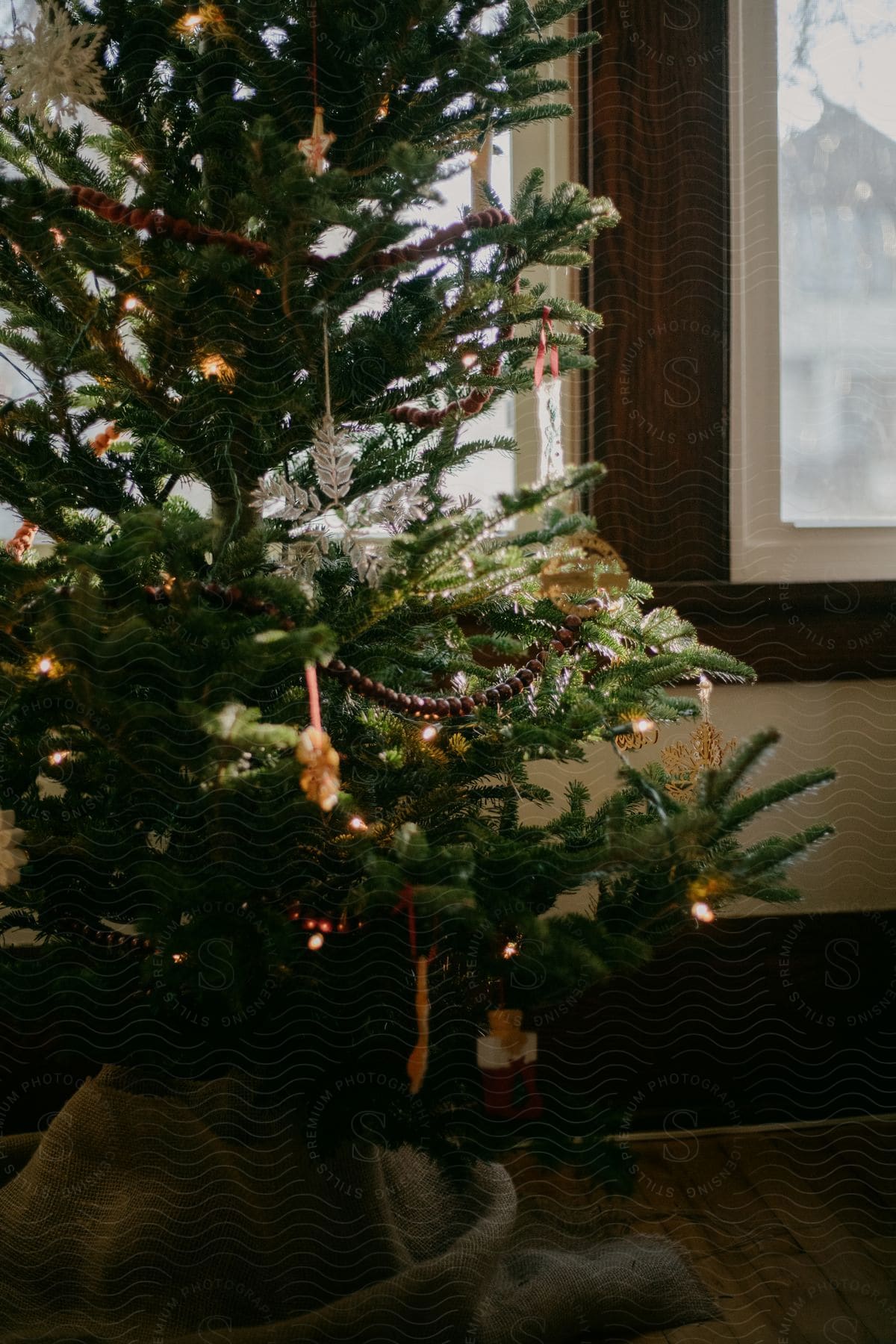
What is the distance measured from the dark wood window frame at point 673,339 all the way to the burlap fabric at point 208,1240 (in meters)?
0.86

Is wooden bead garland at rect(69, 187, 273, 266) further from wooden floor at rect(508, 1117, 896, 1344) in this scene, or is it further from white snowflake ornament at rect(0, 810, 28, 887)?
wooden floor at rect(508, 1117, 896, 1344)

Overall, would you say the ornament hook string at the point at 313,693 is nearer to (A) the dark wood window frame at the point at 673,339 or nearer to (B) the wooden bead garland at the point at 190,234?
(B) the wooden bead garland at the point at 190,234

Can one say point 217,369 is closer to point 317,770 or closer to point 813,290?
point 317,770

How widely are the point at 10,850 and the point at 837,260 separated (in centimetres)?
131

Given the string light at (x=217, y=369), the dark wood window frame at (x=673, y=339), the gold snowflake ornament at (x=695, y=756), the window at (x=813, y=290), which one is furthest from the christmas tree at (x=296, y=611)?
the window at (x=813, y=290)

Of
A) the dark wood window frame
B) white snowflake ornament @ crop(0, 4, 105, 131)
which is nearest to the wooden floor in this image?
the dark wood window frame

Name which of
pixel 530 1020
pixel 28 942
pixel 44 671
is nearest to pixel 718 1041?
pixel 530 1020

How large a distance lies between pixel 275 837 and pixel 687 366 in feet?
3.17

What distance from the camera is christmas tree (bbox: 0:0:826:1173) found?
30.8 inches

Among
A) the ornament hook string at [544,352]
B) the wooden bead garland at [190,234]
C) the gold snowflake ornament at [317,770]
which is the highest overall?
the wooden bead garland at [190,234]

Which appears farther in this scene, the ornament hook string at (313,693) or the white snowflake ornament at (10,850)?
the white snowflake ornament at (10,850)

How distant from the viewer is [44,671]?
825 mm

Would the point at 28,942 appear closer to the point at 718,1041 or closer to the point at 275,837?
the point at 275,837

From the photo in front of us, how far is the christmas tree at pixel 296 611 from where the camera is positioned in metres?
0.78
